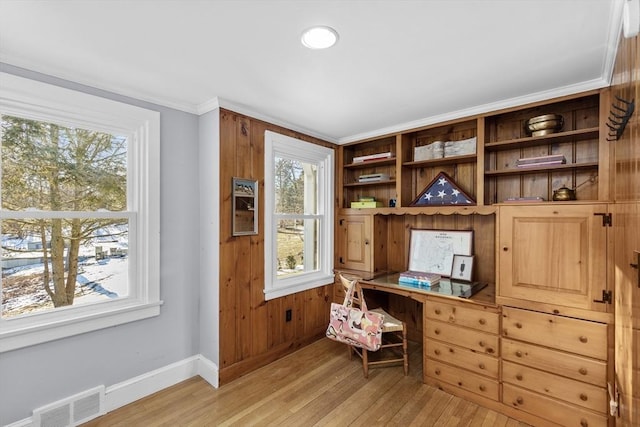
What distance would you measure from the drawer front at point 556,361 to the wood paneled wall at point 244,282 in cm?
189

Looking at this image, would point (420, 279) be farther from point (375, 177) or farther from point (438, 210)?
point (375, 177)

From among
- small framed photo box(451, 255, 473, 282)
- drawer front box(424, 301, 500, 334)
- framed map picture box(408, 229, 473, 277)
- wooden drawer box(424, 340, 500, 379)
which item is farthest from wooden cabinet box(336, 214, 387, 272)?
wooden drawer box(424, 340, 500, 379)

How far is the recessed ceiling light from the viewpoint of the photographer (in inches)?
58.6

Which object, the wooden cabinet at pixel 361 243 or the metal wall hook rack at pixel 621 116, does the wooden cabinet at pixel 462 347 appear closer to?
the wooden cabinet at pixel 361 243

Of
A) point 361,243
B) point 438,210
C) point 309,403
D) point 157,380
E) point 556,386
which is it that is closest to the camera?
point 556,386

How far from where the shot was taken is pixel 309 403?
2.25 meters

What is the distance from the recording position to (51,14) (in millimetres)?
1388

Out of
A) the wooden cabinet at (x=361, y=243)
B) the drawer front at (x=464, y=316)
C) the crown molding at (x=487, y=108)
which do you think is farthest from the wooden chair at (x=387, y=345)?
the crown molding at (x=487, y=108)

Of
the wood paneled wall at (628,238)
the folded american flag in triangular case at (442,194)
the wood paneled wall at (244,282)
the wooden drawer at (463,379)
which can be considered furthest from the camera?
the folded american flag in triangular case at (442,194)

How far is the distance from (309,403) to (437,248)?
1.83m

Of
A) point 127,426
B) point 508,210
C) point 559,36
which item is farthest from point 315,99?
point 127,426

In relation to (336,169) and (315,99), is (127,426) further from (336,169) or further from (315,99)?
(336,169)

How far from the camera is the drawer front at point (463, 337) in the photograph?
2.19 metres

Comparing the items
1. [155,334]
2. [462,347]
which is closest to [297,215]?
[155,334]
